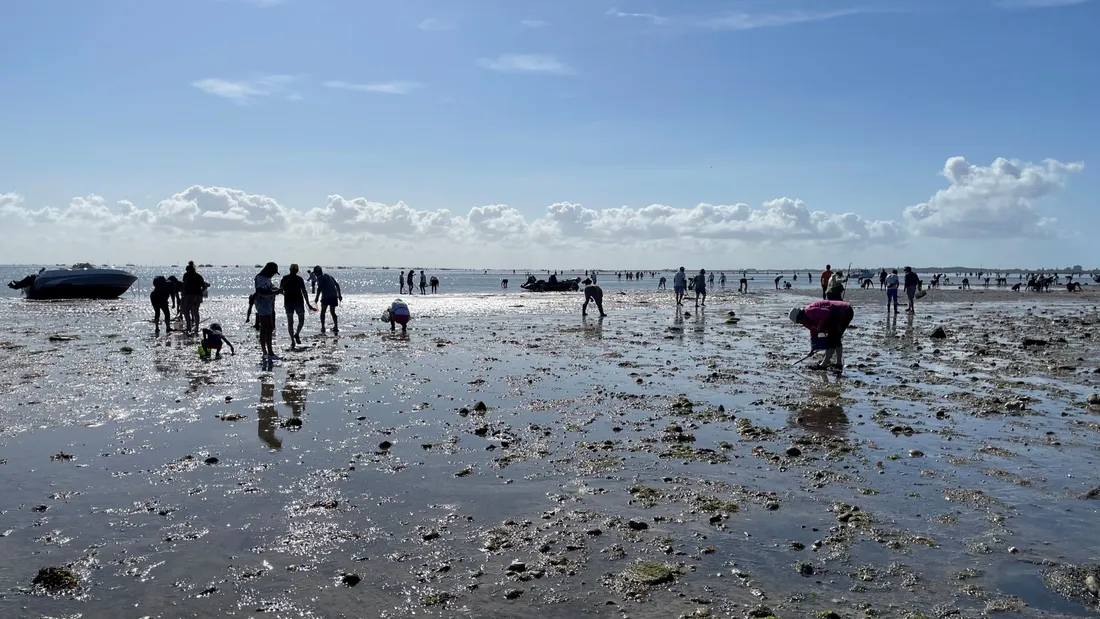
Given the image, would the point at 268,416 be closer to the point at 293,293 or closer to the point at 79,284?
the point at 293,293

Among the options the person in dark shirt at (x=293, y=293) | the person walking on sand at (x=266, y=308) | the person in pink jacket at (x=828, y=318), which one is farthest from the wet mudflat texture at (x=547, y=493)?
the person in dark shirt at (x=293, y=293)

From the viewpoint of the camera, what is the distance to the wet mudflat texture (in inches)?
192

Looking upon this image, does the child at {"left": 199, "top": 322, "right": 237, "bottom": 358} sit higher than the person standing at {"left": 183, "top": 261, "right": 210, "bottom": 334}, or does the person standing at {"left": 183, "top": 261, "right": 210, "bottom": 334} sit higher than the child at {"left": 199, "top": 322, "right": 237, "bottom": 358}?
the person standing at {"left": 183, "top": 261, "right": 210, "bottom": 334}

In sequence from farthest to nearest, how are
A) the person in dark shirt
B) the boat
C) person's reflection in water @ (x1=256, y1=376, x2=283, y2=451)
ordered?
the boat → the person in dark shirt → person's reflection in water @ (x1=256, y1=376, x2=283, y2=451)

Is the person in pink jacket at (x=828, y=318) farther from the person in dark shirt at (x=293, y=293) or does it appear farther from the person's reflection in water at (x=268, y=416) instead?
the person in dark shirt at (x=293, y=293)

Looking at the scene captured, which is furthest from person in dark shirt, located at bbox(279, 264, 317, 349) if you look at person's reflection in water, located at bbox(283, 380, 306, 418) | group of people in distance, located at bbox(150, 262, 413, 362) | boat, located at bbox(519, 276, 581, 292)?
boat, located at bbox(519, 276, 581, 292)

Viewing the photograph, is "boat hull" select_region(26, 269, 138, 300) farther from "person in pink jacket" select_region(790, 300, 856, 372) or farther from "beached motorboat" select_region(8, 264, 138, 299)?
"person in pink jacket" select_region(790, 300, 856, 372)

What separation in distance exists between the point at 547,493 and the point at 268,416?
5329mm

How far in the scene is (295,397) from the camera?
39.0 ft

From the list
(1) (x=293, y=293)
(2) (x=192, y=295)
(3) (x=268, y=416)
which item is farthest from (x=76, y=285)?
(3) (x=268, y=416)

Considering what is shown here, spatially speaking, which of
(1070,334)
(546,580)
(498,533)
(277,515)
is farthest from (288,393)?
(1070,334)

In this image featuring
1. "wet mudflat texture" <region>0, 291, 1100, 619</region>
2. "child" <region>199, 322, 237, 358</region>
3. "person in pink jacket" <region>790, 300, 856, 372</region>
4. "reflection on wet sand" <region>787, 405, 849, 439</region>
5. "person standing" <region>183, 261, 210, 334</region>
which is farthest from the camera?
"person standing" <region>183, 261, 210, 334</region>

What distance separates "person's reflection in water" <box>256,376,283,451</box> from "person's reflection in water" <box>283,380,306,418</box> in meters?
0.22

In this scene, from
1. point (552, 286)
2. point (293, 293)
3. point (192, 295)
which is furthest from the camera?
point (552, 286)
